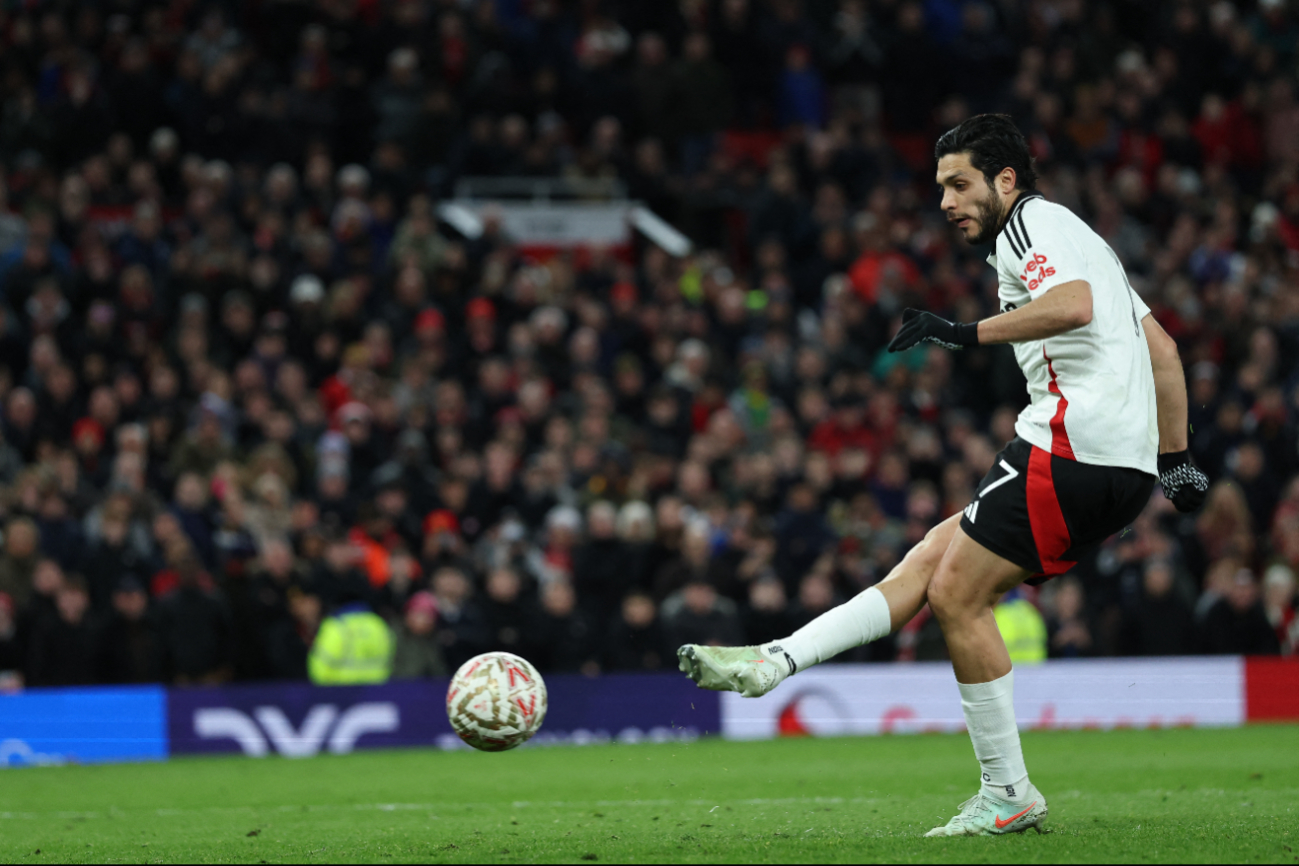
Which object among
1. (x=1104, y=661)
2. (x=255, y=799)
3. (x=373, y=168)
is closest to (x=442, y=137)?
(x=373, y=168)

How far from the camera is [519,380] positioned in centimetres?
1575

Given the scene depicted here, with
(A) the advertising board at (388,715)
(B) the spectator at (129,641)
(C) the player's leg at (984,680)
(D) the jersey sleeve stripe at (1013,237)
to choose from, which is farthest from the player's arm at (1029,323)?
(B) the spectator at (129,641)

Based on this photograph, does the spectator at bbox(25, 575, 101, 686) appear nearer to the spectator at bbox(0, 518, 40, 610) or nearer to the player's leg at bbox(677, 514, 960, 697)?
the spectator at bbox(0, 518, 40, 610)

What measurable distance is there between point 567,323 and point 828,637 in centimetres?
1084

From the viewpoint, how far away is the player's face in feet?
20.5

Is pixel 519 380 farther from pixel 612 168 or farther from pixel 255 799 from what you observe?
pixel 255 799

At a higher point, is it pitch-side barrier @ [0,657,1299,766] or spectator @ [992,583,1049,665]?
spectator @ [992,583,1049,665]

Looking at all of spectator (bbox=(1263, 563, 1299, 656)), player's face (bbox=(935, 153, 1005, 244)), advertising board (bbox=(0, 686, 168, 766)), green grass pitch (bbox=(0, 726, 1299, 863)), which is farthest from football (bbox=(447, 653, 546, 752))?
spectator (bbox=(1263, 563, 1299, 656))

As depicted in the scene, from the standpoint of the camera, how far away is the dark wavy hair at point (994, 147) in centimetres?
627

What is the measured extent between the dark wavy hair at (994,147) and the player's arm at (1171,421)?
0.70 metres

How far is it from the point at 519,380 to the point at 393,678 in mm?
3369

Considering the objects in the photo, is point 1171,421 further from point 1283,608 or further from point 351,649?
point 1283,608

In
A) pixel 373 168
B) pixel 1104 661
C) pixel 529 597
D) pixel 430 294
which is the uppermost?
pixel 373 168

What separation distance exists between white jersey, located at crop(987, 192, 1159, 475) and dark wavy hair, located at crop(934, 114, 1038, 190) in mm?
208
